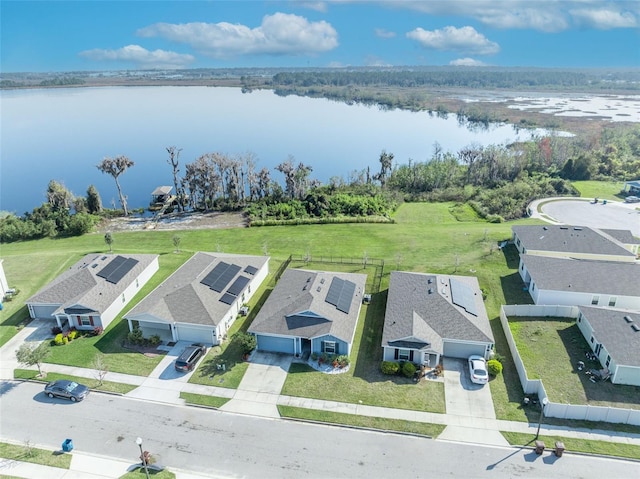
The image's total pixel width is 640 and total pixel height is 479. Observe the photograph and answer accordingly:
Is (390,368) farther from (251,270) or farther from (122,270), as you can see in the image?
(122,270)

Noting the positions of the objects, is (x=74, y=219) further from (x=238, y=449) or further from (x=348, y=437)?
(x=348, y=437)

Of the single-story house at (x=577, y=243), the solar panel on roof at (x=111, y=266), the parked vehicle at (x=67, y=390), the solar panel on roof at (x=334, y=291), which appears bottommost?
the parked vehicle at (x=67, y=390)

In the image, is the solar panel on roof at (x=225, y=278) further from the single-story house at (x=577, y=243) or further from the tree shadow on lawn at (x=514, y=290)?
the single-story house at (x=577, y=243)

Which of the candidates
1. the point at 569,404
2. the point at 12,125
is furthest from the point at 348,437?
the point at 12,125

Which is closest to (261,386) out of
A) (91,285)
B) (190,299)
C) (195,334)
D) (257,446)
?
(257,446)

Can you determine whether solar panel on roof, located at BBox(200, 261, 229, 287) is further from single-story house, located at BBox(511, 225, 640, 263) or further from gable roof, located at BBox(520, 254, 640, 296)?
single-story house, located at BBox(511, 225, 640, 263)

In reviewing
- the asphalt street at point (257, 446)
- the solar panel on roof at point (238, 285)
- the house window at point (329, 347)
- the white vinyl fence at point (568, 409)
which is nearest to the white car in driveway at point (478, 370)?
the white vinyl fence at point (568, 409)

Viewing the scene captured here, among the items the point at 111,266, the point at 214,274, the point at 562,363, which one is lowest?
the point at 562,363
